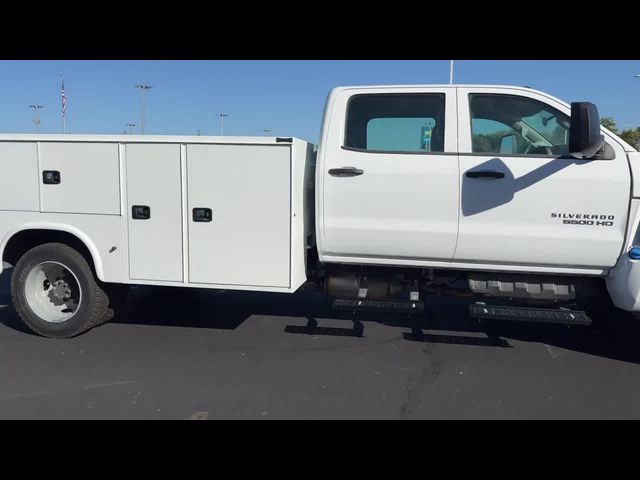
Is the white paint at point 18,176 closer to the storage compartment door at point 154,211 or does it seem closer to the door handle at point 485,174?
the storage compartment door at point 154,211

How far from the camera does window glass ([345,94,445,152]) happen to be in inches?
188

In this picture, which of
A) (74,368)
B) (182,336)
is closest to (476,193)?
(182,336)

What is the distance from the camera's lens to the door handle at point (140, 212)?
497 cm

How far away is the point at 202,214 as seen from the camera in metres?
4.87

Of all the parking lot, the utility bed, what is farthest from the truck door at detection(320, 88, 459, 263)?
the parking lot

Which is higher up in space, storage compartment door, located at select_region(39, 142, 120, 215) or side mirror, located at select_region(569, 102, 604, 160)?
side mirror, located at select_region(569, 102, 604, 160)

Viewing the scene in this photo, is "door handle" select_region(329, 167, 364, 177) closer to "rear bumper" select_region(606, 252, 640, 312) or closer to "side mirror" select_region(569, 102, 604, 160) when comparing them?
"side mirror" select_region(569, 102, 604, 160)

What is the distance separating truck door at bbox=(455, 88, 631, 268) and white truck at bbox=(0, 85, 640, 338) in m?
0.01

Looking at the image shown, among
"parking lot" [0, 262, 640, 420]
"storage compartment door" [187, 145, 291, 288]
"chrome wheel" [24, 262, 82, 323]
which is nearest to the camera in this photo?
"parking lot" [0, 262, 640, 420]

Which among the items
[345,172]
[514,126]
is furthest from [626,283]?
[345,172]

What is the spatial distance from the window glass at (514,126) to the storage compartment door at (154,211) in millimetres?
2592
